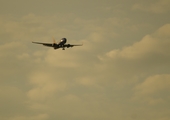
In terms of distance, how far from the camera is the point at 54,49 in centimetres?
19475

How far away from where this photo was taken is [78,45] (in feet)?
652

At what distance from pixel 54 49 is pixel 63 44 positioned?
14.0 ft

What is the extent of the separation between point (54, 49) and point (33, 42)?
9676mm

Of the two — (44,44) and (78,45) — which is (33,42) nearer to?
(44,44)

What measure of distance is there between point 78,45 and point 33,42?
784 inches

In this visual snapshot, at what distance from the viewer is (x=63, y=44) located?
641ft

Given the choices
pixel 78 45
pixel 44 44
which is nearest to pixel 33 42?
pixel 44 44

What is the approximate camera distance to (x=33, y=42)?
190375mm

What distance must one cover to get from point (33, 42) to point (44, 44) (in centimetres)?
710

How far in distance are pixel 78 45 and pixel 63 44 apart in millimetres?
7034

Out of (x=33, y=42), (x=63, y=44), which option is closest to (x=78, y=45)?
(x=63, y=44)

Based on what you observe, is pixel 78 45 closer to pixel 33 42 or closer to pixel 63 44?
pixel 63 44

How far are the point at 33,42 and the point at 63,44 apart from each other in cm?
1290

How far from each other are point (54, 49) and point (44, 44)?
498 cm
